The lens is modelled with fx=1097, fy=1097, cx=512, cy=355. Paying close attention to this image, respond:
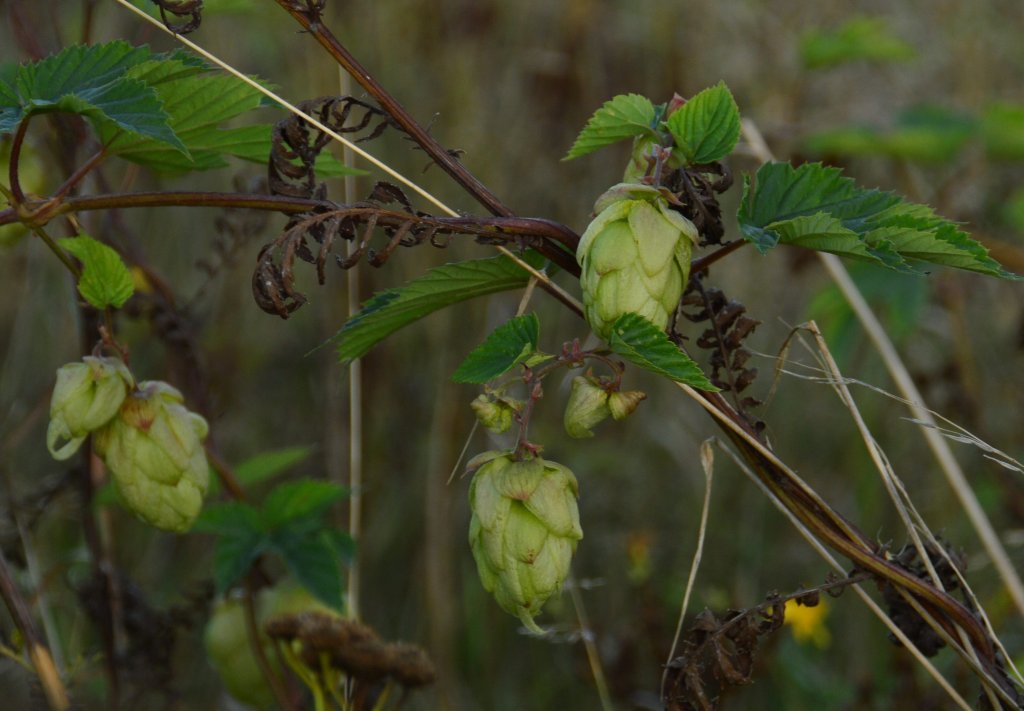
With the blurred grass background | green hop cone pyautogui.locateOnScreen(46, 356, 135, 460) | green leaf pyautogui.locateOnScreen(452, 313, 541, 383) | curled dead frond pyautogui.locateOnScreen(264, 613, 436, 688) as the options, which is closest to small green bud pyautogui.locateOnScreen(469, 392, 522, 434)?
green leaf pyautogui.locateOnScreen(452, 313, 541, 383)

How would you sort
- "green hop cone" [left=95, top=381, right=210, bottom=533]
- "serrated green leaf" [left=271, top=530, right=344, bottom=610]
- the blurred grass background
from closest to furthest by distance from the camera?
"green hop cone" [left=95, top=381, right=210, bottom=533] < "serrated green leaf" [left=271, top=530, right=344, bottom=610] < the blurred grass background

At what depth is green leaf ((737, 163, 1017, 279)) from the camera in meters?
0.82

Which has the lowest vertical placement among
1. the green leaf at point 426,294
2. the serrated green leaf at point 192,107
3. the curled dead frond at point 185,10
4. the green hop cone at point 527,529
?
the green hop cone at point 527,529

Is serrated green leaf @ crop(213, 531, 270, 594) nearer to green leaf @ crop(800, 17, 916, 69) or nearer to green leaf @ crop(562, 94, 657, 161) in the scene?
green leaf @ crop(562, 94, 657, 161)

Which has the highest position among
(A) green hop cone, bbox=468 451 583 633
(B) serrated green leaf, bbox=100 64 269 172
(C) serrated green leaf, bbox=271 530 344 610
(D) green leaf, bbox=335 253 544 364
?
(B) serrated green leaf, bbox=100 64 269 172

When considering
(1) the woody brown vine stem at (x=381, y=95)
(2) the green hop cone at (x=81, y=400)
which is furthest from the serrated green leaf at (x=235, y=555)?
(1) the woody brown vine stem at (x=381, y=95)

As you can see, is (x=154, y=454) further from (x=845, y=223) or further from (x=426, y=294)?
(x=845, y=223)

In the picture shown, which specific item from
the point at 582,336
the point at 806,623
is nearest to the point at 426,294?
the point at 806,623

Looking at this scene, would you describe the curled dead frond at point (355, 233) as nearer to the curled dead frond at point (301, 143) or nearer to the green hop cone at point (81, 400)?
the curled dead frond at point (301, 143)

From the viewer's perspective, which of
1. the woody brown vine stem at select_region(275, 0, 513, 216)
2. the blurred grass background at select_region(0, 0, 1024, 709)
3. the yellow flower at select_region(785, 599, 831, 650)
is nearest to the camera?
the woody brown vine stem at select_region(275, 0, 513, 216)

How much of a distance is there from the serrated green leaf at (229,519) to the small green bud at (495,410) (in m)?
0.60

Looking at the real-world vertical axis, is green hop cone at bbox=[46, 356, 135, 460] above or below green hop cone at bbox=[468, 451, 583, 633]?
above

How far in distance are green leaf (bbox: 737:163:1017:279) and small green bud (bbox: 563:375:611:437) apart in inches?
6.3

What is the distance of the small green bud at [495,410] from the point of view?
0.84 m
